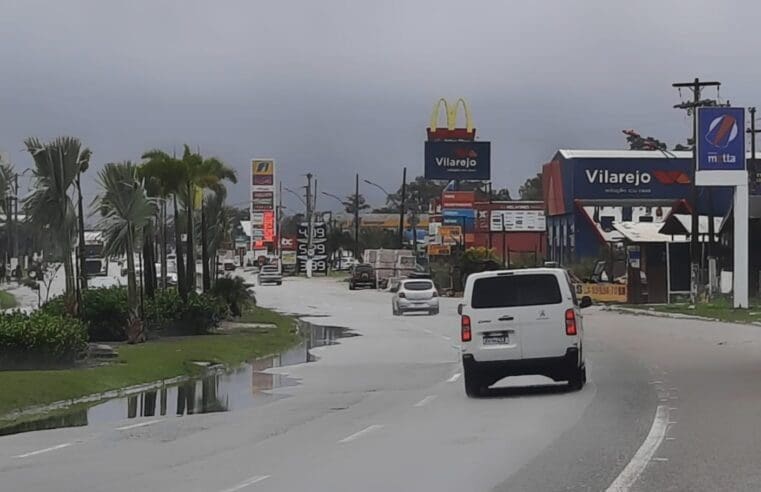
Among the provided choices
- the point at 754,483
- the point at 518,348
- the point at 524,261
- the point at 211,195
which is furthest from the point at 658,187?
the point at 754,483

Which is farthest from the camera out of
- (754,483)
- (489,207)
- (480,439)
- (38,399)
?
(489,207)

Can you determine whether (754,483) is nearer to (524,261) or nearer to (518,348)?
(518,348)

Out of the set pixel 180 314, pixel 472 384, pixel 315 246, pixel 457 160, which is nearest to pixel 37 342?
pixel 472 384

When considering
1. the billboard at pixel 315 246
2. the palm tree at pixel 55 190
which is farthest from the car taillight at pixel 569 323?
the billboard at pixel 315 246

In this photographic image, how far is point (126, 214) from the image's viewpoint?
33.3 m

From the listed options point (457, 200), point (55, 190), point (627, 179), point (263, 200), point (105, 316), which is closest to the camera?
point (55, 190)

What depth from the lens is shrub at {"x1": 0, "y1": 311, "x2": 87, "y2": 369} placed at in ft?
83.3

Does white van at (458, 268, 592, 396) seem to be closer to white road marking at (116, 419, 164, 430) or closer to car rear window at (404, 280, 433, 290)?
white road marking at (116, 419, 164, 430)

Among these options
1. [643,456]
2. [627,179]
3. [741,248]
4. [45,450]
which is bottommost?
[45,450]

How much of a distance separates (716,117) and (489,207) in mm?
62773

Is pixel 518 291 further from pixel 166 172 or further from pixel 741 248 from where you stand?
pixel 741 248

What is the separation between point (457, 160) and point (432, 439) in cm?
8871

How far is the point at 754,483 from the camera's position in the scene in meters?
11.1

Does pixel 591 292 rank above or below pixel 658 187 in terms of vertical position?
below
